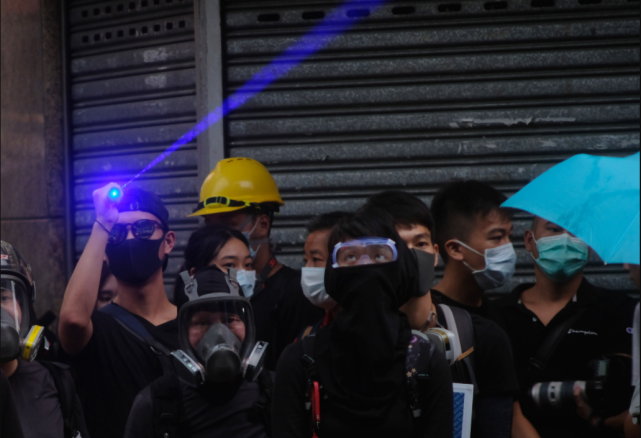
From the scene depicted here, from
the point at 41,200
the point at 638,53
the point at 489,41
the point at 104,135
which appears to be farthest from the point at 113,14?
the point at 638,53

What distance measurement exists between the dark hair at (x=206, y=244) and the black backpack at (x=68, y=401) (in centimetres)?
97

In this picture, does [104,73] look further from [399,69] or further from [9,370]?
[9,370]

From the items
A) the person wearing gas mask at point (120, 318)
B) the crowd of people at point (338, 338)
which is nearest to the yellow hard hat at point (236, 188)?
the crowd of people at point (338, 338)

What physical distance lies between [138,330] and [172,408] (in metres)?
0.69

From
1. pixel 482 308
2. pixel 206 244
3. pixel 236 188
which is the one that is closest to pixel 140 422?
pixel 206 244

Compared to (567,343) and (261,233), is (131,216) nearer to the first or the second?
(261,233)

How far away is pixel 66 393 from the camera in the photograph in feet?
10.00

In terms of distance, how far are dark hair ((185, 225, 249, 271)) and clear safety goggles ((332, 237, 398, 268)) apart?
1392mm

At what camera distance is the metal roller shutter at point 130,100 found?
5531mm

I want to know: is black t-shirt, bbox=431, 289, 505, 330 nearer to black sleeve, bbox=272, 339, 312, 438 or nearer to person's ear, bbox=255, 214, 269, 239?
black sleeve, bbox=272, 339, 312, 438

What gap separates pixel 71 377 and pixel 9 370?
0.29 meters

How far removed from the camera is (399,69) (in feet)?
17.2

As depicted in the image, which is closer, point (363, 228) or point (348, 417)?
point (348, 417)

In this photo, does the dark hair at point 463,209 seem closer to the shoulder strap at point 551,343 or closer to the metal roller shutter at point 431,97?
the shoulder strap at point 551,343
